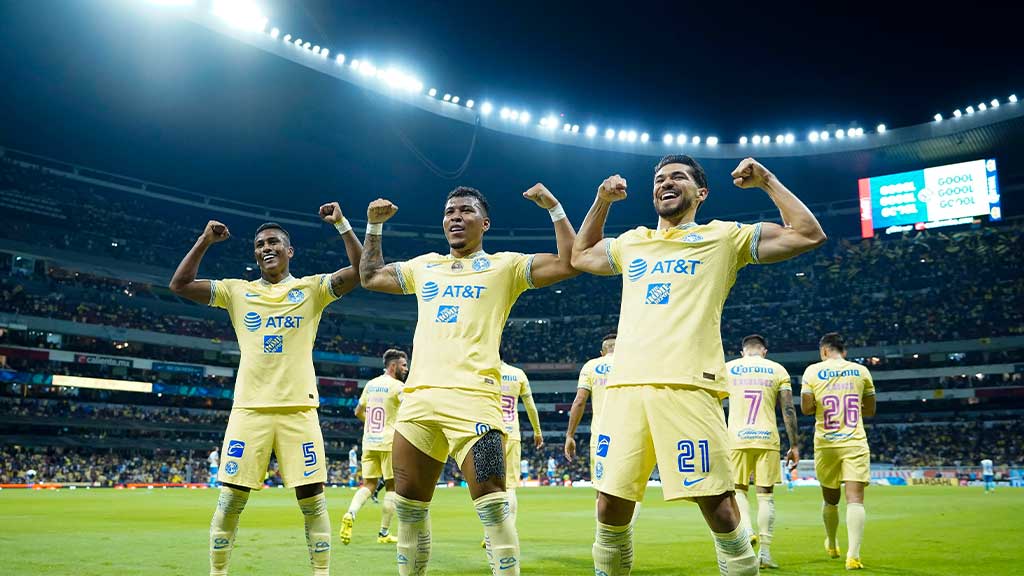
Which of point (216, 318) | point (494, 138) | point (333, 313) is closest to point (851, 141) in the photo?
point (494, 138)

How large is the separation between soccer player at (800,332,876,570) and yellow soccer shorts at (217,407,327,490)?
19.9 feet

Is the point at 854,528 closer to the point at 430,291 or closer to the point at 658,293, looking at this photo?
the point at 658,293

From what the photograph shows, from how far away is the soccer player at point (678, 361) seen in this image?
4555 mm

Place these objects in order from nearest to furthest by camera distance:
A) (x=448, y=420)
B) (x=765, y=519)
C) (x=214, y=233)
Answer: (x=448, y=420), (x=214, y=233), (x=765, y=519)

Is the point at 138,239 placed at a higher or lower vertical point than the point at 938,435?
higher

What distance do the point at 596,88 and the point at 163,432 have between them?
34108mm

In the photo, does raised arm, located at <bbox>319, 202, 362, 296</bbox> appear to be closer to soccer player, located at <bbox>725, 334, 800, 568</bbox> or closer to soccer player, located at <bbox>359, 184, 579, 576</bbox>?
soccer player, located at <bbox>359, 184, 579, 576</bbox>

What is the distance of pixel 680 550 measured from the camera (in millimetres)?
11312

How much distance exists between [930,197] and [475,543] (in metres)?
45.1

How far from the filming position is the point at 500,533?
5207mm

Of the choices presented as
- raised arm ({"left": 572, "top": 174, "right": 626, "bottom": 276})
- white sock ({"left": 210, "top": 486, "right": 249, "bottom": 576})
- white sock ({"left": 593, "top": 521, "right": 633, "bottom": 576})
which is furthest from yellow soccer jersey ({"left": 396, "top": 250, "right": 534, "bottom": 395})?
white sock ({"left": 210, "top": 486, "right": 249, "bottom": 576})

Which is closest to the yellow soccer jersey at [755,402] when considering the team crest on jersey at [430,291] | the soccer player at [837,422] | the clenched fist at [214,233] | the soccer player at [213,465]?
the soccer player at [837,422]

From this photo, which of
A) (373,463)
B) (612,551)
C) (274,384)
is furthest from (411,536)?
(373,463)

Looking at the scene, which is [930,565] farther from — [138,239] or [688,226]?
[138,239]
